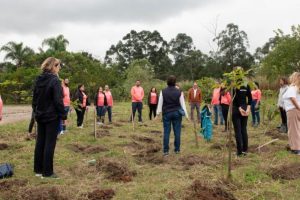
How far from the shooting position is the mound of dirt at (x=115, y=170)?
21.3 ft

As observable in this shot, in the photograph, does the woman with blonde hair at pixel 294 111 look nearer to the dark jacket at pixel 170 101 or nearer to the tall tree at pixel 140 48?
the dark jacket at pixel 170 101

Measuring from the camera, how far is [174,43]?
71188mm

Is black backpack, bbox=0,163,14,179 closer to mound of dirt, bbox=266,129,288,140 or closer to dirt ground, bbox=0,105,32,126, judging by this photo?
mound of dirt, bbox=266,129,288,140

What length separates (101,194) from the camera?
5.45 metres

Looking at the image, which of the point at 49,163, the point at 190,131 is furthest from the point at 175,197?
the point at 190,131

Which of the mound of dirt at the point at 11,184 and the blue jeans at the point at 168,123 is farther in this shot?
the blue jeans at the point at 168,123

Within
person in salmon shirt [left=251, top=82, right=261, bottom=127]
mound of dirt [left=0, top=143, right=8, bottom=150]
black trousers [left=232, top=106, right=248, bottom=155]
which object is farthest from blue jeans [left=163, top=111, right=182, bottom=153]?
person in salmon shirt [left=251, top=82, right=261, bottom=127]

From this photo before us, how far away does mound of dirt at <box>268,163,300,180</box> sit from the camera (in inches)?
256

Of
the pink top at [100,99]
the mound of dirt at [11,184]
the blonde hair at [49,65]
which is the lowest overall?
the mound of dirt at [11,184]

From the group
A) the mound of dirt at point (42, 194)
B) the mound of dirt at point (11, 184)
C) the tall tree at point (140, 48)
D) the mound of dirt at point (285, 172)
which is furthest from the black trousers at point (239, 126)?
the tall tree at point (140, 48)

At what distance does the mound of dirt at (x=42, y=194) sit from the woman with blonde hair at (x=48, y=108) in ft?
3.00

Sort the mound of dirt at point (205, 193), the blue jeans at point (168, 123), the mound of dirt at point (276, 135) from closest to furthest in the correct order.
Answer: the mound of dirt at point (205, 193) < the blue jeans at point (168, 123) < the mound of dirt at point (276, 135)

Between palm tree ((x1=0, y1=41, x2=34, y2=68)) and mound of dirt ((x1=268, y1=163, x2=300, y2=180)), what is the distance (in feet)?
140

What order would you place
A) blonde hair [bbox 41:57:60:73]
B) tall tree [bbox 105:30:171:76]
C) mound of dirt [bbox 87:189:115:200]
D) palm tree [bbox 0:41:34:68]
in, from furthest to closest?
tall tree [bbox 105:30:171:76] → palm tree [bbox 0:41:34:68] → blonde hair [bbox 41:57:60:73] → mound of dirt [bbox 87:189:115:200]
